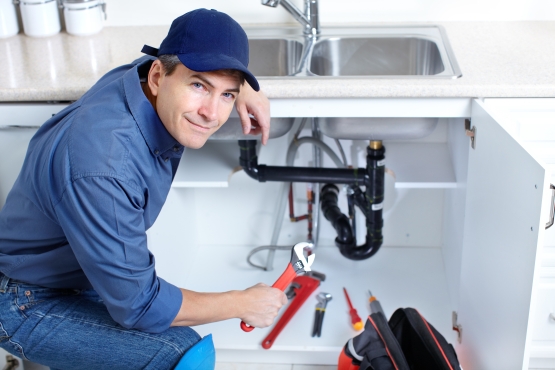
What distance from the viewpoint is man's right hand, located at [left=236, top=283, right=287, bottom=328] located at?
127 cm

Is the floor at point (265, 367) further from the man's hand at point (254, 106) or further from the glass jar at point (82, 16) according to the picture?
the glass jar at point (82, 16)

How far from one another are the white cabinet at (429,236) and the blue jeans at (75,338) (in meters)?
0.50

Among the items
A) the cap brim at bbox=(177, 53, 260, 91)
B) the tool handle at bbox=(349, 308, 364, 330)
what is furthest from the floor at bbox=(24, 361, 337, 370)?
the cap brim at bbox=(177, 53, 260, 91)

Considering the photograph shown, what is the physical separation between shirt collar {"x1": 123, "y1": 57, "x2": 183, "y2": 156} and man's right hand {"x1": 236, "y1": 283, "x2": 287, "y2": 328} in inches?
13.3

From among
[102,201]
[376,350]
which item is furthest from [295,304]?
[102,201]

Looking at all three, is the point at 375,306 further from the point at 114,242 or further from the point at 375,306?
the point at 114,242

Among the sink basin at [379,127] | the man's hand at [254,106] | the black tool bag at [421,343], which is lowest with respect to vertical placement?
the black tool bag at [421,343]

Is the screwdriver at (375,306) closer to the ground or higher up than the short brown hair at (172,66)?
closer to the ground

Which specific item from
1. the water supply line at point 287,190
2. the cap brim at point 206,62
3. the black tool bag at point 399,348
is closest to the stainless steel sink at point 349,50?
the water supply line at point 287,190

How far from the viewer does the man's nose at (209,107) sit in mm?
1148

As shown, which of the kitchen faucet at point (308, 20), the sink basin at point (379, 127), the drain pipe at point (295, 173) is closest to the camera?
the sink basin at point (379, 127)

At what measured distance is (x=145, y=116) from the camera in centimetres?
115

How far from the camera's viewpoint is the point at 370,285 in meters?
2.18

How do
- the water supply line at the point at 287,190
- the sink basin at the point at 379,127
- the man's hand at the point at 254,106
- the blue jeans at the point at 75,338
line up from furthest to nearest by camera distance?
the water supply line at the point at 287,190, the sink basin at the point at 379,127, the man's hand at the point at 254,106, the blue jeans at the point at 75,338
